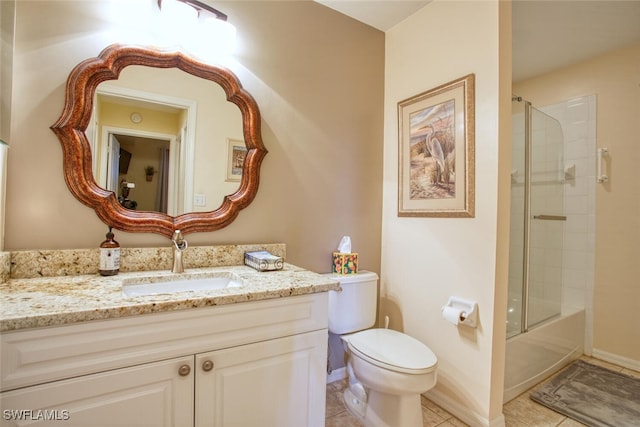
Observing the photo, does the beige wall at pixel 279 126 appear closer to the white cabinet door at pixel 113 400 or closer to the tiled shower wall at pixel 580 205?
the white cabinet door at pixel 113 400

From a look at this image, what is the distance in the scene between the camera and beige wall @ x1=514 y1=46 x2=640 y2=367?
221 cm

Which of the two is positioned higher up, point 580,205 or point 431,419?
point 580,205

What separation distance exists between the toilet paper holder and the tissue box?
563 millimetres

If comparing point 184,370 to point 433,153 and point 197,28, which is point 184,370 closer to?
point 197,28

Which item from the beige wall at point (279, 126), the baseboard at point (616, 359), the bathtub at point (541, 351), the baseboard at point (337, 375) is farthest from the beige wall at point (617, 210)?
the baseboard at point (337, 375)

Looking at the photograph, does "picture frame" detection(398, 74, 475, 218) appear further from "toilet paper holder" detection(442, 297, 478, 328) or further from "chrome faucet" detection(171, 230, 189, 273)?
"chrome faucet" detection(171, 230, 189, 273)

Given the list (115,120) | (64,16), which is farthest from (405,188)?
(64,16)

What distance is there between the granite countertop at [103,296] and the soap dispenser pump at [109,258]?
3 centimetres

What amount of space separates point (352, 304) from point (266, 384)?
756 millimetres

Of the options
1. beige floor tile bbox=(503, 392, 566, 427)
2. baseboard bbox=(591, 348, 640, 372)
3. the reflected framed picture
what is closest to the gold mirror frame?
the reflected framed picture

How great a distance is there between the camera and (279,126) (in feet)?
5.62

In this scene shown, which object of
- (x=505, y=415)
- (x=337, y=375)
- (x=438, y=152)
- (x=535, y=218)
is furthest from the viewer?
(x=535, y=218)

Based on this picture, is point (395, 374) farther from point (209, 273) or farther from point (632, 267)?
point (632, 267)

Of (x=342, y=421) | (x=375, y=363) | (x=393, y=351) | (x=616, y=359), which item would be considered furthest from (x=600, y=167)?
(x=342, y=421)
